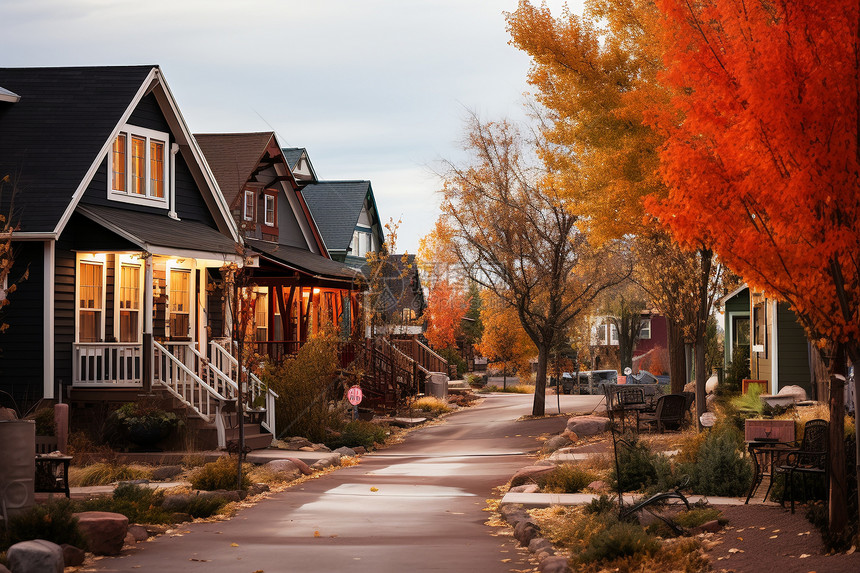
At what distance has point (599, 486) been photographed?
525 inches

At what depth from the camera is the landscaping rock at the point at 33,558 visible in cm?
835

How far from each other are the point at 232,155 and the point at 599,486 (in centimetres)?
1992

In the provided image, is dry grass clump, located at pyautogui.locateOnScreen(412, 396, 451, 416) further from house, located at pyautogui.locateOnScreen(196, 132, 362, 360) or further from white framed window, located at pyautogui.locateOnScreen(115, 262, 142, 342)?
white framed window, located at pyautogui.locateOnScreen(115, 262, 142, 342)

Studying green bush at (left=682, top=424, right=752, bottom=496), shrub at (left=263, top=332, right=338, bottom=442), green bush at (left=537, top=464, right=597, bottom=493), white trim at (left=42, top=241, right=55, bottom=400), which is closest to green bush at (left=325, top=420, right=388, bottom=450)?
shrub at (left=263, top=332, right=338, bottom=442)

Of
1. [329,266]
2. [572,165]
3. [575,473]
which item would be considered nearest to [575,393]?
[329,266]

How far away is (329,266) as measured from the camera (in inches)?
1220

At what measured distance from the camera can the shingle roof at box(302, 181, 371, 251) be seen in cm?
4253

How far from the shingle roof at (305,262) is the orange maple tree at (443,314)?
69.6 ft

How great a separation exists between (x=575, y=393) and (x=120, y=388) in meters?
31.8

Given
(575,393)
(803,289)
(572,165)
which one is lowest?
(575,393)

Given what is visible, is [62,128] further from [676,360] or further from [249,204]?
[676,360]

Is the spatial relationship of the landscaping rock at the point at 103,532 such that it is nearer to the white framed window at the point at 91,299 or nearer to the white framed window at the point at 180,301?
the white framed window at the point at 91,299

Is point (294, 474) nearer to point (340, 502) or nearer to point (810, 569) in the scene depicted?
point (340, 502)

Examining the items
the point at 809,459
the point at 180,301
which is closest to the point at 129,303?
the point at 180,301
